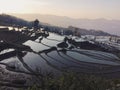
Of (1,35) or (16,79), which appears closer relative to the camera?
(16,79)

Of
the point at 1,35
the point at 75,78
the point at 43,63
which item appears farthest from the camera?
the point at 1,35

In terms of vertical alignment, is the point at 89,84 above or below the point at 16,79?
above

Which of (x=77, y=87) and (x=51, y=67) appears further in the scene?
(x=51, y=67)

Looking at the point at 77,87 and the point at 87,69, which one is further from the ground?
the point at 77,87

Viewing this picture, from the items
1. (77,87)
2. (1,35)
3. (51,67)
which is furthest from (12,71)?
(1,35)

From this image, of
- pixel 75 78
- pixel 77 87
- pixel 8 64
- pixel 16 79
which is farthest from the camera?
pixel 8 64

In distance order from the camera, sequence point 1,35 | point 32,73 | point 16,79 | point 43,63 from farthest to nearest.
A: point 1,35, point 43,63, point 32,73, point 16,79

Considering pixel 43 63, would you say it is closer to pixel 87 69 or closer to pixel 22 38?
pixel 87 69

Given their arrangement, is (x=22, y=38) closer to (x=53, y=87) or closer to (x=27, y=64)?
(x=27, y=64)

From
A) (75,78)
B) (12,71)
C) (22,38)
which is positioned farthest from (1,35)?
(75,78)
